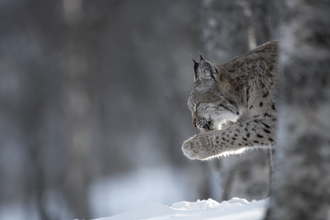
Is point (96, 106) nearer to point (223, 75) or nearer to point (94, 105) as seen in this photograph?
point (94, 105)

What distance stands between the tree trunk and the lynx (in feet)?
4.07

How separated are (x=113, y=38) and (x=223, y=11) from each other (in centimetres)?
750

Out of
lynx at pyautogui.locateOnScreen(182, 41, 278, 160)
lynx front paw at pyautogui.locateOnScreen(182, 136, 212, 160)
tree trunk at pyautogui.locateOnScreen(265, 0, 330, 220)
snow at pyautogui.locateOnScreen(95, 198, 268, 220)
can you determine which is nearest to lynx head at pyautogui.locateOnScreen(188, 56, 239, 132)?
lynx at pyautogui.locateOnScreen(182, 41, 278, 160)

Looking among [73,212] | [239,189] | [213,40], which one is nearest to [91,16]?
[73,212]

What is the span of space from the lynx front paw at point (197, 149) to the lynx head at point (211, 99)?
26cm

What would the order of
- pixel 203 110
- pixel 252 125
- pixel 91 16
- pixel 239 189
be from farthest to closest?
pixel 91 16
pixel 239 189
pixel 203 110
pixel 252 125

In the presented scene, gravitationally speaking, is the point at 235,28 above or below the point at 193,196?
above

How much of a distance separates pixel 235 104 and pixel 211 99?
0.20 m

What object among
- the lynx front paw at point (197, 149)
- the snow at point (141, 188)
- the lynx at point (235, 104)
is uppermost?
the lynx at point (235, 104)

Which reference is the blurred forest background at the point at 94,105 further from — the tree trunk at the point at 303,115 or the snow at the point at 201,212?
the tree trunk at the point at 303,115

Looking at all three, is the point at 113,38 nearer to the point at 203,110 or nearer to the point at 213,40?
the point at 213,40

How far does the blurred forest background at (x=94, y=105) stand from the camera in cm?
969

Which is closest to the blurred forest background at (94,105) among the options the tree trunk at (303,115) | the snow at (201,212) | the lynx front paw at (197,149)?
the lynx front paw at (197,149)

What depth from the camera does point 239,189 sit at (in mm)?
4375
